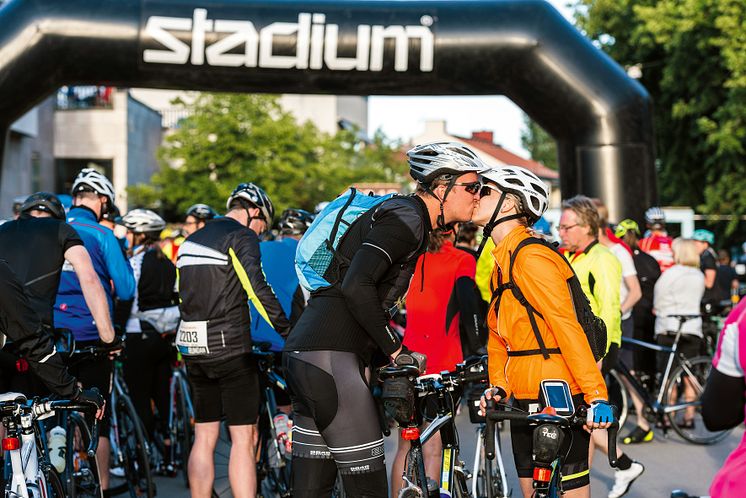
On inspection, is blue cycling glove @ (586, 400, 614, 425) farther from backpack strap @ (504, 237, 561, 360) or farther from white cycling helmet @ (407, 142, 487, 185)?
white cycling helmet @ (407, 142, 487, 185)

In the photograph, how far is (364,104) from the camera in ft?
245

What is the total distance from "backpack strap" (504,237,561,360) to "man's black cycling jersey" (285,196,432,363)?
19.6 inches

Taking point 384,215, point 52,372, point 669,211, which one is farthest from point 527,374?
point 669,211

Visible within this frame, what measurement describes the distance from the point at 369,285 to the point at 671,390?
662cm

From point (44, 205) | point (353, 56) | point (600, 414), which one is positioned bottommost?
point (600, 414)

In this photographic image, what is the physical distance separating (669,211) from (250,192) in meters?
19.9

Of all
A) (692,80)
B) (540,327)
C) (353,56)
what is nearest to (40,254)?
(540,327)

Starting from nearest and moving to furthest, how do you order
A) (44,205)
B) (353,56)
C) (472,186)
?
(472,186), (44,205), (353,56)

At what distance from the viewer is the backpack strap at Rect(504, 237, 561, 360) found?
14.2ft

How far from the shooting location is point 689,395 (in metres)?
9.70

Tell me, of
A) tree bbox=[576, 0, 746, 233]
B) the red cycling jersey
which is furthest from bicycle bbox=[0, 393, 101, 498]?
tree bbox=[576, 0, 746, 233]

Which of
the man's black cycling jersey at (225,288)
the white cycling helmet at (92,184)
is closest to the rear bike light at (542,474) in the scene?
the man's black cycling jersey at (225,288)

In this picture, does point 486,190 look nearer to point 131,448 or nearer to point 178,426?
point 131,448

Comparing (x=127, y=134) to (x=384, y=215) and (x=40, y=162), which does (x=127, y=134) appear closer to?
(x=40, y=162)
